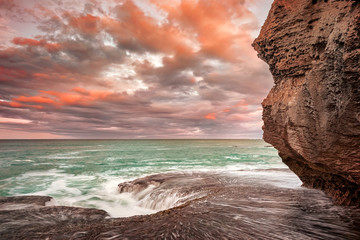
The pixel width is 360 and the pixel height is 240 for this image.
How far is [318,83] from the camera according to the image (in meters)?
4.82

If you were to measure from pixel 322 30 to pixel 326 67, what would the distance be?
3.17 feet

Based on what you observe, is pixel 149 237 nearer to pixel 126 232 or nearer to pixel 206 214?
pixel 126 232

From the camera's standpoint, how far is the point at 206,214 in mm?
5672

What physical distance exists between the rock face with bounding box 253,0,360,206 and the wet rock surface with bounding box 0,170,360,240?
1.29 metres

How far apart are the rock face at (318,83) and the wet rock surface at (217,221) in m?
1.29

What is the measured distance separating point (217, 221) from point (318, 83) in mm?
4370

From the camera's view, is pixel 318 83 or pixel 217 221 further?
pixel 217 221

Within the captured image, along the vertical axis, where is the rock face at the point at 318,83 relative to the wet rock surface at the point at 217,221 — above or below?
above

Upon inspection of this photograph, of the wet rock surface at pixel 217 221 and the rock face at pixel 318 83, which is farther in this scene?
the wet rock surface at pixel 217 221

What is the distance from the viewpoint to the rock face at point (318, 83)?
13.4 ft

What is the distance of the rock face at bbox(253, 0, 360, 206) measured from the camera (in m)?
4.07

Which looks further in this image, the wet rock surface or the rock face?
the wet rock surface

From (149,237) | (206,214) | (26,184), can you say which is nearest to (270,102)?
(206,214)

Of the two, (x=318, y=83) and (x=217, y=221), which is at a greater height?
(x=318, y=83)
